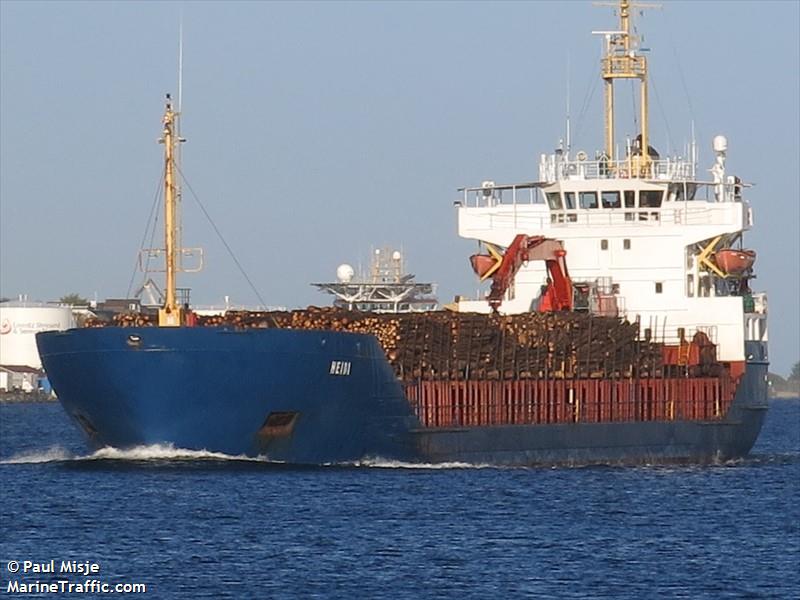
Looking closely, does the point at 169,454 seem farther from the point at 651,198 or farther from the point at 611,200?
the point at 651,198

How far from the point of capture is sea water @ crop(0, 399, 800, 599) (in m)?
30.7

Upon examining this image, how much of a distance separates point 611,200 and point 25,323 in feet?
292

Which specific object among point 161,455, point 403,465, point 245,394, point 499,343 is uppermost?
point 499,343

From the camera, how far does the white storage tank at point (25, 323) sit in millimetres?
140000

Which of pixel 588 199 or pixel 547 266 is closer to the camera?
pixel 547 266

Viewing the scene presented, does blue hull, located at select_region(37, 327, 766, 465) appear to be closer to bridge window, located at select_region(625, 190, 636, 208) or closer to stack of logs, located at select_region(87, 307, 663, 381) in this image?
stack of logs, located at select_region(87, 307, 663, 381)

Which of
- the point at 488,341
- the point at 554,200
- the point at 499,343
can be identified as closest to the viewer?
the point at 488,341

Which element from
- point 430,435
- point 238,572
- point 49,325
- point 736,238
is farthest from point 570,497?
point 49,325

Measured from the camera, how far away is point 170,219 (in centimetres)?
4362

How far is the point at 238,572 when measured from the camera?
103ft

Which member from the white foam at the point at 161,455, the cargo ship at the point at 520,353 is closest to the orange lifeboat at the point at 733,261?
the cargo ship at the point at 520,353

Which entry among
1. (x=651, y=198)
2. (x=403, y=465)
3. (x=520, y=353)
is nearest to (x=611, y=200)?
(x=651, y=198)

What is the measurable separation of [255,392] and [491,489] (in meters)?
5.14

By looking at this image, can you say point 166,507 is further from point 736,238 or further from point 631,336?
point 736,238
